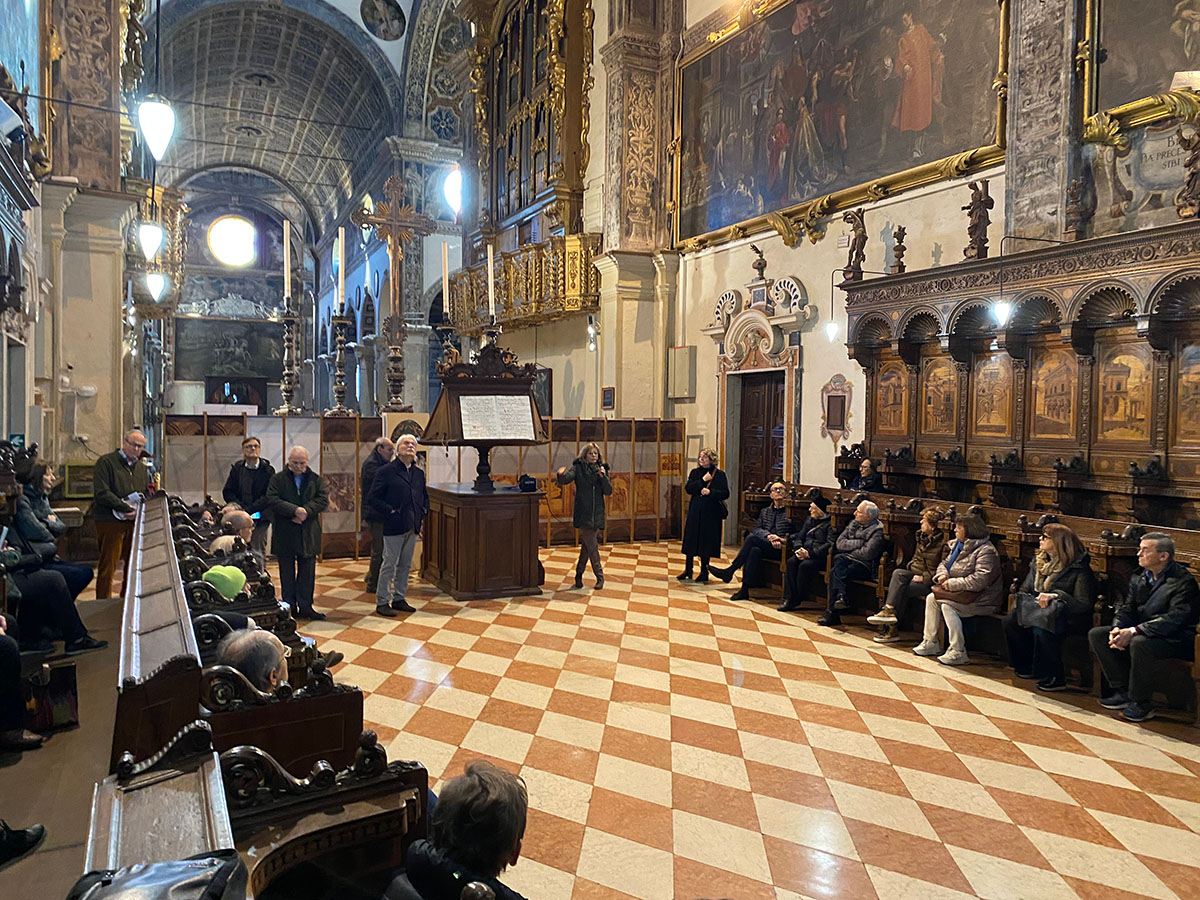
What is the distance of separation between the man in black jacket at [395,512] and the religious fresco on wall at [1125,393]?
6083 millimetres

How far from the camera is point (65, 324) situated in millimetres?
9953

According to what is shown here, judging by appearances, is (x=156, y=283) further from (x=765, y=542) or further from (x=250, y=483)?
(x=765, y=542)

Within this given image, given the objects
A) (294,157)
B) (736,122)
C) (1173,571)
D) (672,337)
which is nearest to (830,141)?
(736,122)

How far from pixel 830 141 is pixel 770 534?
17.1 ft

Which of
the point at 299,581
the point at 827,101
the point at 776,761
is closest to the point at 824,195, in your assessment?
the point at 827,101

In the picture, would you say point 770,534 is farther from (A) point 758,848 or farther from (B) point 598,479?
(A) point 758,848

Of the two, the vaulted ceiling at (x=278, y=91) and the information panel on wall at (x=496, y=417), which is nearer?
the information panel on wall at (x=496, y=417)

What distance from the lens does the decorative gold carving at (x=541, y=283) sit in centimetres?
1439

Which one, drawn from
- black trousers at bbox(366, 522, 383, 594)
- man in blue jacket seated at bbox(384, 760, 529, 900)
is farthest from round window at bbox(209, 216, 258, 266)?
man in blue jacket seated at bbox(384, 760, 529, 900)

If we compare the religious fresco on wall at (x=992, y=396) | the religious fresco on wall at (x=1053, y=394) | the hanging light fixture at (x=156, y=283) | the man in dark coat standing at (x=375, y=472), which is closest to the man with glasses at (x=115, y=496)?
the man in dark coat standing at (x=375, y=472)

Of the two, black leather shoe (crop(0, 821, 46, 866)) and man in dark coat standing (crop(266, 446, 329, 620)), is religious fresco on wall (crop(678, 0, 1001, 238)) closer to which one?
man in dark coat standing (crop(266, 446, 329, 620))

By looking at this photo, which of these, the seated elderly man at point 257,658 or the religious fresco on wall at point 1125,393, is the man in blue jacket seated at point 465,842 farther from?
the religious fresco on wall at point 1125,393

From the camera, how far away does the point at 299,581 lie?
24.1ft

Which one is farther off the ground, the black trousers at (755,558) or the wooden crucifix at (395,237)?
the wooden crucifix at (395,237)
